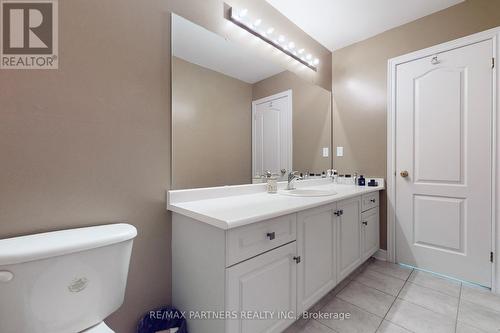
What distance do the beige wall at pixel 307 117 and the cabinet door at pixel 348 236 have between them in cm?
58

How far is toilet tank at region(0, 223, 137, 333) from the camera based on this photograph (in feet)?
2.31

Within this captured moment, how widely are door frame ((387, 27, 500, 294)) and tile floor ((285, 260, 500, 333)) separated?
289 millimetres

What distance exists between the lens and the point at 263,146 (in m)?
1.81

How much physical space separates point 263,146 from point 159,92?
0.87 metres

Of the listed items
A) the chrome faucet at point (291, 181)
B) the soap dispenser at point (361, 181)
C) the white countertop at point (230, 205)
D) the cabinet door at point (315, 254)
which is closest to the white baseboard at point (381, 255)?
the soap dispenser at point (361, 181)

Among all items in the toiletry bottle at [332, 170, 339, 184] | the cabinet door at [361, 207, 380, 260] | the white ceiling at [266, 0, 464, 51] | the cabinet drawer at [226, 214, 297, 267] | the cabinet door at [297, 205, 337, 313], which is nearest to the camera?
the cabinet drawer at [226, 214, 297, 267]

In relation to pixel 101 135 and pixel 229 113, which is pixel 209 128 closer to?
pixel 229 113

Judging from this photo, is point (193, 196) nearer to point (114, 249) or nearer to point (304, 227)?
point (114, 249)

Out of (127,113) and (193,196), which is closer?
(127,113)

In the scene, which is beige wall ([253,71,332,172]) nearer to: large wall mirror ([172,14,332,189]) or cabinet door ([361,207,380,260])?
large wall mirror ([172,14,332,189])

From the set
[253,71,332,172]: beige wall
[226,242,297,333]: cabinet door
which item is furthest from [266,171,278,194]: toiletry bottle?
[226,242,297,333]: cabinet door

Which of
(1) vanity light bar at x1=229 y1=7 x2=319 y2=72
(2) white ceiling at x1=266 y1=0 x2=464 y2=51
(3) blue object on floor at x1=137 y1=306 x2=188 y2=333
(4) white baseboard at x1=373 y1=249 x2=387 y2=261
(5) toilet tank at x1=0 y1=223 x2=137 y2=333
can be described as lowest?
(4) white baseboard at x1=373 y1=249 x2=387 y2=261

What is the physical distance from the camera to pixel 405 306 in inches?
61.2

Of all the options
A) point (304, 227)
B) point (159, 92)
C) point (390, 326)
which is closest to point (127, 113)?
point (159, 92)
